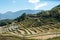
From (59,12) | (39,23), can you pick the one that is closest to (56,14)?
(59,12)

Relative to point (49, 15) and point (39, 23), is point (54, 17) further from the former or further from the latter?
point (39, 23)

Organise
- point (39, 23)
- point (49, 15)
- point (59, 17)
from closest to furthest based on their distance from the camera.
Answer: point (39, 23)
point (59, 17)
point (49, 15)

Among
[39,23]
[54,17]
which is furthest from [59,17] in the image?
[39,23]

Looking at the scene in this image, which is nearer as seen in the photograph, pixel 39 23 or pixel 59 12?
pixel 39 23

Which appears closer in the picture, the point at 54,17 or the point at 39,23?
the point at 39,23

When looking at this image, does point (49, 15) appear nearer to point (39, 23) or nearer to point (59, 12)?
point (59, 12)

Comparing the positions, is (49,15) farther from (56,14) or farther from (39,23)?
(39,23)

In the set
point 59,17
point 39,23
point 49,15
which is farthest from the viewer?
point 49,15
